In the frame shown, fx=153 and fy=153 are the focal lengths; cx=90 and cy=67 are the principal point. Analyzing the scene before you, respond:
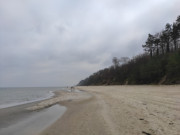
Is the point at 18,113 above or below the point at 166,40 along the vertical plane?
below

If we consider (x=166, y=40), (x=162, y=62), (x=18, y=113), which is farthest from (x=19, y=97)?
(x=166, y=40)

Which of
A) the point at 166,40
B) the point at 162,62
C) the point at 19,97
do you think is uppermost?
the point at 166,40

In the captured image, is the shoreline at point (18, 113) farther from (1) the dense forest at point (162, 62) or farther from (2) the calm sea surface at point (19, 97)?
(1) the dense forest at point (162, 62)

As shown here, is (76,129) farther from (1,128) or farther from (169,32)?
(169,32)

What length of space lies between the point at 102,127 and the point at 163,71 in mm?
41337

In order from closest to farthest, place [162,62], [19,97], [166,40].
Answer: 1. [19,97]
2. [162,62]
3. [166,40]

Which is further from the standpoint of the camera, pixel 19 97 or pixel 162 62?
pixel 162 62

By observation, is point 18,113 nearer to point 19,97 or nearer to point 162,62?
point 19,97

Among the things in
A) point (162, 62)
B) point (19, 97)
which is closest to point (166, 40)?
point (162, 62)

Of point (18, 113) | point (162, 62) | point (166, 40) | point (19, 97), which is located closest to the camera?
point (18, 113)

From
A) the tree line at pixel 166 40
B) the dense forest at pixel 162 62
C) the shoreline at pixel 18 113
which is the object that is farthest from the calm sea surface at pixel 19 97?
the tree line at pixel 166 40

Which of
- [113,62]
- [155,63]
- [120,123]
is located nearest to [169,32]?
[155,63]

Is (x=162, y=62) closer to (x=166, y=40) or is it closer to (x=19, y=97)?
(x=166, y=40)

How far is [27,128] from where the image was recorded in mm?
7770
